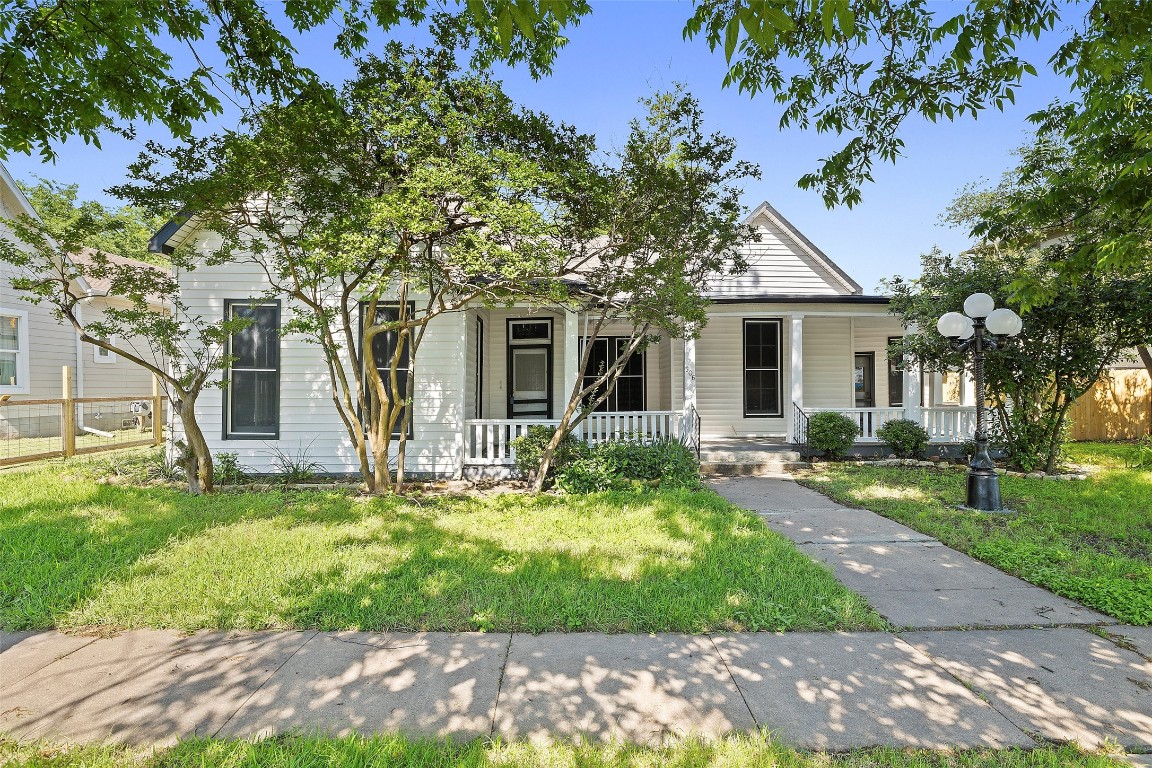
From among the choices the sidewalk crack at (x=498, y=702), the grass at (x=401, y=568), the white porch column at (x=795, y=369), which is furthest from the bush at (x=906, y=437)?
the sidewalk crack at (x=498, y=702)

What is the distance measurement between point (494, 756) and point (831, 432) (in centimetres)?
884

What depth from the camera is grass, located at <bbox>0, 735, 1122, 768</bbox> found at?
214 cm

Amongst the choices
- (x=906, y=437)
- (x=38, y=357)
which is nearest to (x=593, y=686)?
(x=906, y=437)

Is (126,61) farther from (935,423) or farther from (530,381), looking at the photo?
(935,423)

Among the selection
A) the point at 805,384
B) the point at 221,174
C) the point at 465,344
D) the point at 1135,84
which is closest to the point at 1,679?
the point at 221,174

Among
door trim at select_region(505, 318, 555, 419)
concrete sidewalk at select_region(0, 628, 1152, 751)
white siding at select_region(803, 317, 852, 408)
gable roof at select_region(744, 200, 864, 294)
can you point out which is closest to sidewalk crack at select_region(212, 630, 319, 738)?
concrete sidewalk at select_region(0, 628, 1152, 751)

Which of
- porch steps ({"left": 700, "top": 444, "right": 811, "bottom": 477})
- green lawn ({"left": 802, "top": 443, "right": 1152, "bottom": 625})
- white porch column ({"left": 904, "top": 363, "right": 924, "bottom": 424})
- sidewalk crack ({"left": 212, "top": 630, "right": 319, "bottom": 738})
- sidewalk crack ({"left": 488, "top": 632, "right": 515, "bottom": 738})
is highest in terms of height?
white porch column ({"left": 904, "top": 363, "right": 924, "bottom": 424})

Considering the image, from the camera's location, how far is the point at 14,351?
1173 cm

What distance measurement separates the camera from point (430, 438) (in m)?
8.28

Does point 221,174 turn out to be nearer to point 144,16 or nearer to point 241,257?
point 144,16

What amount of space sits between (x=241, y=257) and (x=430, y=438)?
4.17 meters

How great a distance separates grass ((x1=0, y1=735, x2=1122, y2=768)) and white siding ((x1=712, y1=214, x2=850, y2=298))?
9565 millimetres

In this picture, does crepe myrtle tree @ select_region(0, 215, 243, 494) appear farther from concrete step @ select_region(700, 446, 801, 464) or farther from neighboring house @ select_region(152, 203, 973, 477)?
concrete step @ select_region(700, 446, 801, 464)

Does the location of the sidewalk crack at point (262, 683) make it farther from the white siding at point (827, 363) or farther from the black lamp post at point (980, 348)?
the white siding at point (827, 363)
